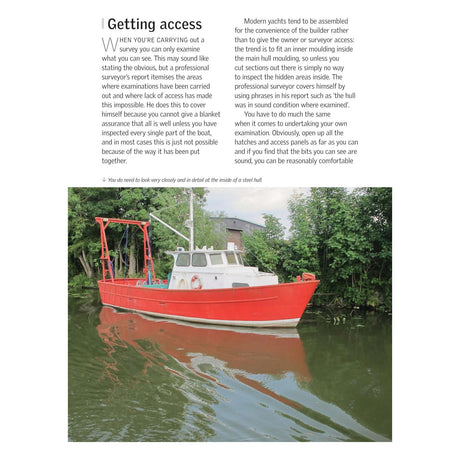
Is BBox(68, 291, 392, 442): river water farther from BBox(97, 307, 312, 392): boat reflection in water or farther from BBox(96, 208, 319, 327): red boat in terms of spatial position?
BBox(96, 208, 319, 327): red boat

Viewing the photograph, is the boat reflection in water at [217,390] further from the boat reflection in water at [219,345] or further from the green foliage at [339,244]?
the green foliage at [339,244]

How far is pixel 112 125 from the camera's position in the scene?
4551mm

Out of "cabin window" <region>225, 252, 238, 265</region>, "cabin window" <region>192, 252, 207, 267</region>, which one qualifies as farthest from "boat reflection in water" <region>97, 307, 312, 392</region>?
"cabin window" <region>225, 252, 238, 265</region>

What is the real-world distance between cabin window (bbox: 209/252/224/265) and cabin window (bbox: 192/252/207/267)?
0.20m

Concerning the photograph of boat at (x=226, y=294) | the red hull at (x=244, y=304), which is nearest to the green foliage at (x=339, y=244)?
the photograph of boat at (x=226, y=294)

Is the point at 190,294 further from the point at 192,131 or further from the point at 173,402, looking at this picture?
the point at 192,131

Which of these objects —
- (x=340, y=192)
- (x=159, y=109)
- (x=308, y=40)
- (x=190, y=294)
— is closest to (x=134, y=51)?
(x=159, y=109)

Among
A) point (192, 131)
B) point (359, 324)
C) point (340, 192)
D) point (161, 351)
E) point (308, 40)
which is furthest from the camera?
point (340, 192)

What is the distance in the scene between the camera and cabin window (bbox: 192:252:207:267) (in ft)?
30.8

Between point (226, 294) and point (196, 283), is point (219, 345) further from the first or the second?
point (196, 283)

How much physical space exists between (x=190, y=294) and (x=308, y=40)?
22.2ft

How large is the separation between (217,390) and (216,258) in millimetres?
4764

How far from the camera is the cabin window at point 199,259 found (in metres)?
9.39

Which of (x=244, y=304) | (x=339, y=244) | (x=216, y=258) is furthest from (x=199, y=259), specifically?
(x=339, y=244)
